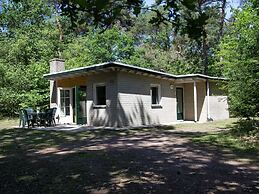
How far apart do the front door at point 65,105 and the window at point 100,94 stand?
2.92 meters

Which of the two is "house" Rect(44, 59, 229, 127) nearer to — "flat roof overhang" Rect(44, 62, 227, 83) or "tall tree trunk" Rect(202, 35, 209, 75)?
"flat roof overhang" Rect(44, 62, 227, 83)

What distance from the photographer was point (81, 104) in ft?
57.9

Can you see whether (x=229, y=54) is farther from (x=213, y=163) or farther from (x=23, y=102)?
(x=23, y=102)

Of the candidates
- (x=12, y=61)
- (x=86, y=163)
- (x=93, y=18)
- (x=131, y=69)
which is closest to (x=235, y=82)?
(x=131, y=69)

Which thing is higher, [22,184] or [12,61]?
[12,61]

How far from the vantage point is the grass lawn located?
5.07 metres

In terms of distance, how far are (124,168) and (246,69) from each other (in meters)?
7.55

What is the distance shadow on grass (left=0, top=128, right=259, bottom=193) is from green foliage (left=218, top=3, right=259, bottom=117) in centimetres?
344

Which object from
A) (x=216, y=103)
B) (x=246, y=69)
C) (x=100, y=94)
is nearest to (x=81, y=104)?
(x=100, y=94)

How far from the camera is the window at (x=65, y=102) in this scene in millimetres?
19062

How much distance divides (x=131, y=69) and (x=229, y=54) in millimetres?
4402

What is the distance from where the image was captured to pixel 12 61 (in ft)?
90.2

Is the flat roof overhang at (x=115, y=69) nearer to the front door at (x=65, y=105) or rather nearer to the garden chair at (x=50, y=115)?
the front door at (x=65, y=105)

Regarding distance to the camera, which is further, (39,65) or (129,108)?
(39,65)
